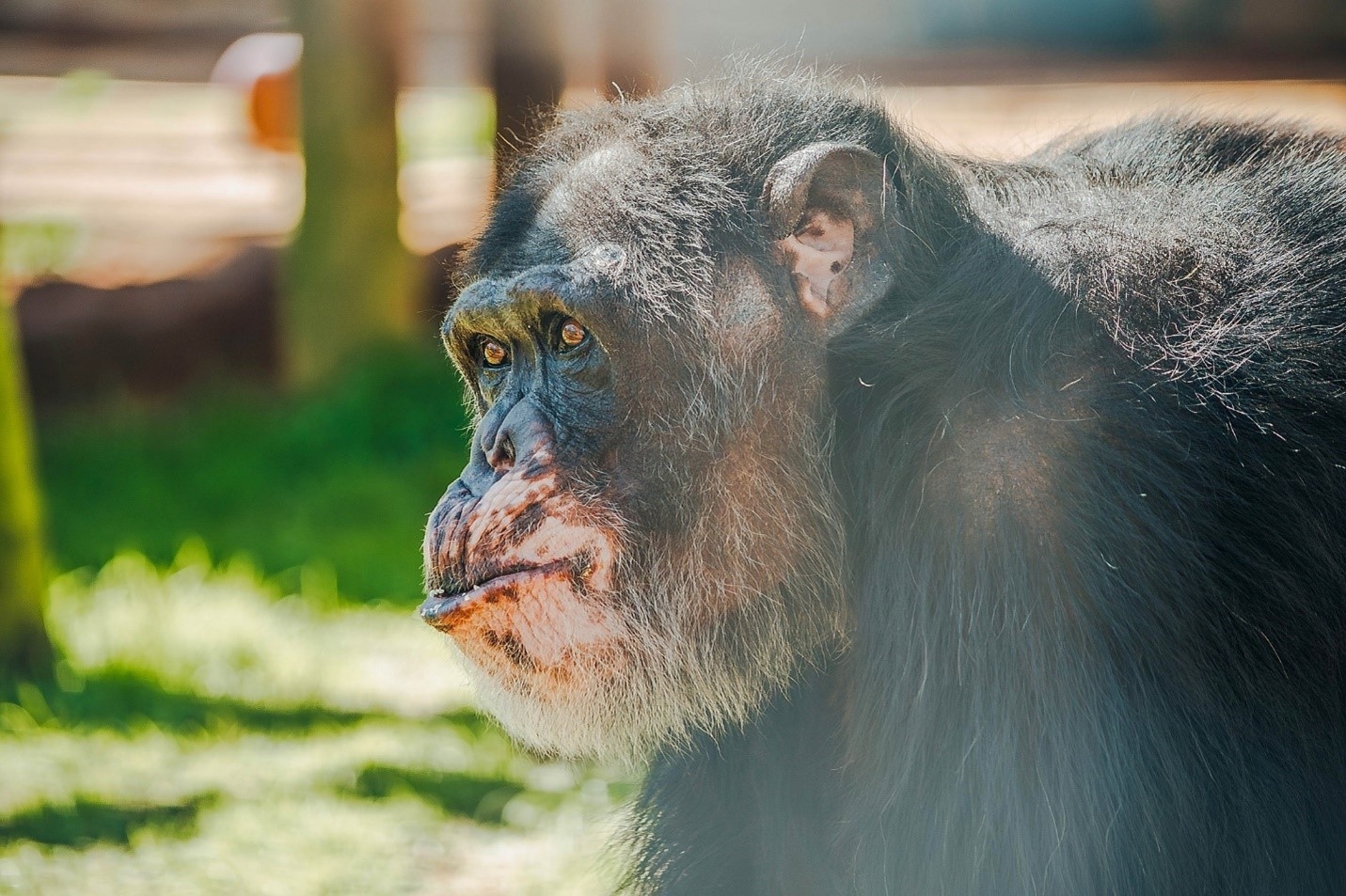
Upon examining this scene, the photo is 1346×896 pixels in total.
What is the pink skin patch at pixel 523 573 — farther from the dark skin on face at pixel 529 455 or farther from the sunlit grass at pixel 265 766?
the sunlit grass at pixel 265 766

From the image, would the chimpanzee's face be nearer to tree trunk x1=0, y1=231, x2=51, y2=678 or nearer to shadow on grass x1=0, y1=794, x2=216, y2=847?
shadow on grass x1=0, y1=794, x2=216, y2=847

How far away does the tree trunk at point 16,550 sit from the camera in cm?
532

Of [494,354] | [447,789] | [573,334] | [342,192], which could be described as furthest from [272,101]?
[573,334]

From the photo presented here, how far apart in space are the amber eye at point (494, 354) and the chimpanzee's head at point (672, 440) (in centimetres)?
9

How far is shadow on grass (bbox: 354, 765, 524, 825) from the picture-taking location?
438cm

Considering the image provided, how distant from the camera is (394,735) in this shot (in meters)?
4.89

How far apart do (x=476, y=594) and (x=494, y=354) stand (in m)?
0.56

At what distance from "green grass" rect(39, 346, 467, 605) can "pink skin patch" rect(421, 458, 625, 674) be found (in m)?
3.70

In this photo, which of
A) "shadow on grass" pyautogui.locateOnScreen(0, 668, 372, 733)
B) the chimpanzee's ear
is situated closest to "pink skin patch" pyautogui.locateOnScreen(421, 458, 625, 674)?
the chimpanzee's ear

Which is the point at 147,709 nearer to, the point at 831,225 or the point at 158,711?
the point at 158,711

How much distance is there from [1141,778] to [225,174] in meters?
13.6

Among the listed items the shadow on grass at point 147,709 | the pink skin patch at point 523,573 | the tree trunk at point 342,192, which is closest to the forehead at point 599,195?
the pink skin patch at point 523,573

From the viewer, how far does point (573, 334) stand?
2768 mm

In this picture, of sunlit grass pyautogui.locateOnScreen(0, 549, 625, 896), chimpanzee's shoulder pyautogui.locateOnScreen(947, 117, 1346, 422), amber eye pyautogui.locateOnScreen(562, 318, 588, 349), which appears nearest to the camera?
chimpanzee's shoulder pyautogui.locateOnScreen(947, 117, 1346, 422)
